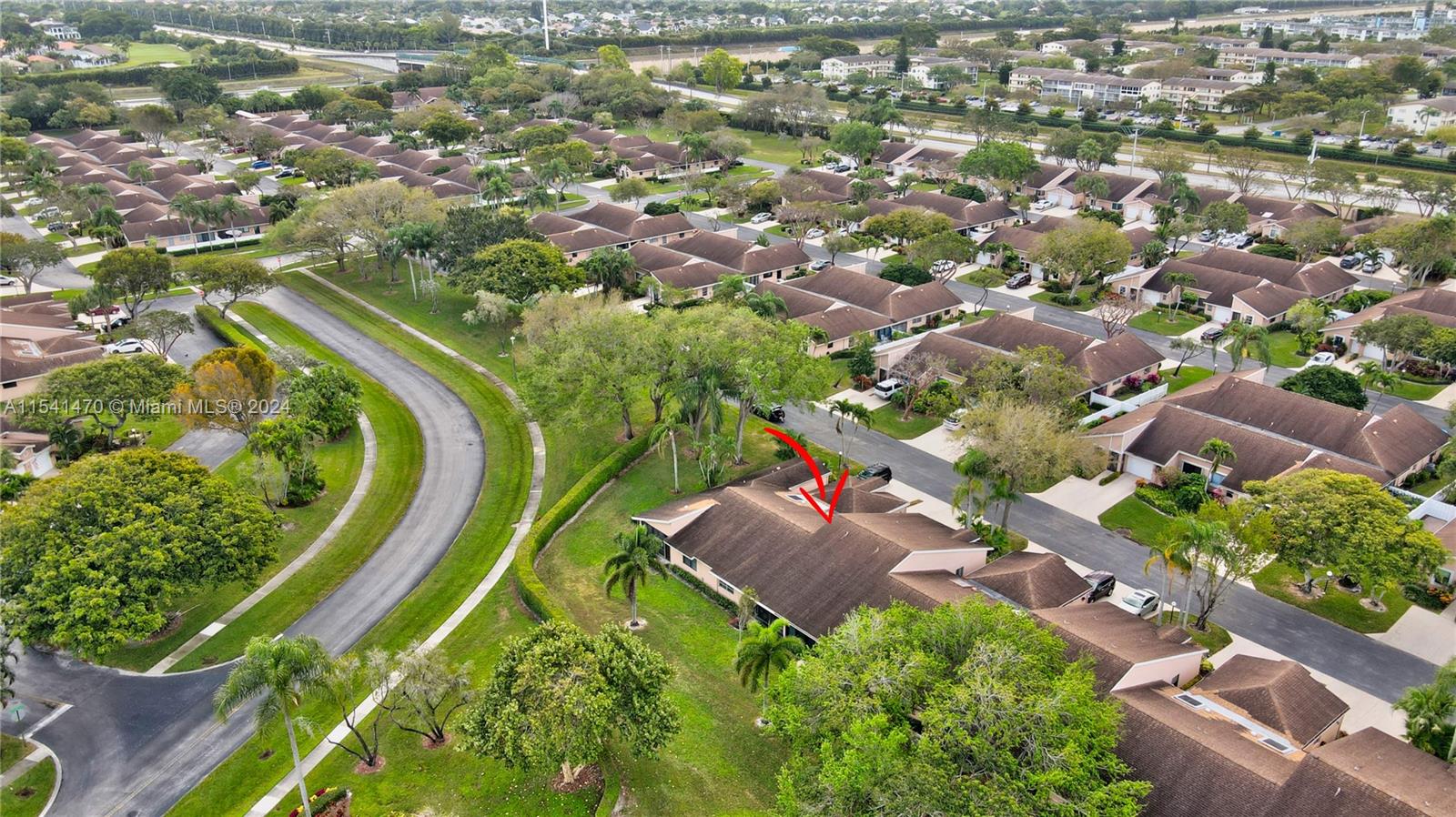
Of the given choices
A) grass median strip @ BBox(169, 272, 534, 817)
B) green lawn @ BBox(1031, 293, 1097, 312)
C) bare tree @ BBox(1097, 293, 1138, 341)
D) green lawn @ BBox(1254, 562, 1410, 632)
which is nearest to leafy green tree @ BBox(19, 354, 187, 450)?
grass median strip @ BBox(169, 272, 534, 817)

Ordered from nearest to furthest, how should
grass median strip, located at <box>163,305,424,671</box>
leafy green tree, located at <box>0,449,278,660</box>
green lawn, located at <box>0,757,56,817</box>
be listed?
green lawn, located at <box>0,757,56,817</box> < leafy green tree, located at <box>0,449,278,660</box> < grass median strip, located at <box>163,305,424,671</box>

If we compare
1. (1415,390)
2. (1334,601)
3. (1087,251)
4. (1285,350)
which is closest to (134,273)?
(1087,251)

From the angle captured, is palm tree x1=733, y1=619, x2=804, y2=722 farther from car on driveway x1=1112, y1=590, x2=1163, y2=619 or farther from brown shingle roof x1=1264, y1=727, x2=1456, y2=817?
car on driveway x1=1112, y1=590, x2=1163, y2=619

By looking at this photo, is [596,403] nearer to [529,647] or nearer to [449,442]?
[449,442]

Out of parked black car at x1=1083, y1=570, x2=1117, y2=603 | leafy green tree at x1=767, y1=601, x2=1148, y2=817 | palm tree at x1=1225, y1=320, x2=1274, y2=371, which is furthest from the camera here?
palm tree at x1=1225, y1=320, x2=1274, y2=371

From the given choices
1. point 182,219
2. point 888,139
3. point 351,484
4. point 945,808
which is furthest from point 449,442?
point 888,139

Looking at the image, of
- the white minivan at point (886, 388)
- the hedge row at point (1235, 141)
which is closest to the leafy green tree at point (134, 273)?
the white minivan at point (886, 388)
